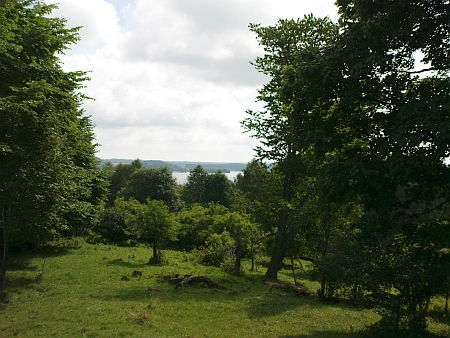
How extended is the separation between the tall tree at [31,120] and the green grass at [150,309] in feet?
10.5

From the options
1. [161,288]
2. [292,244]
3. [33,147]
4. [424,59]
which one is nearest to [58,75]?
[33,147]

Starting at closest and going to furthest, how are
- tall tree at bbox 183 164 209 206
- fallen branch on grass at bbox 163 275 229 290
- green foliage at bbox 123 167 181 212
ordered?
fallen branch on grass at bbox 163 275 229 290 < green foliage at bbox 123 167 181 212 < tall tree at bbox 183 164 209 206

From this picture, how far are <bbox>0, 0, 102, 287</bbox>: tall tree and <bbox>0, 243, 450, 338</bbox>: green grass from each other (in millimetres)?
3215

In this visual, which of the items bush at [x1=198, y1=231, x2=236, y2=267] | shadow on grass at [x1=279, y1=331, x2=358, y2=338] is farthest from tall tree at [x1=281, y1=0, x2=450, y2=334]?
bush at [x1=198, y1=231, x2=236, y2=267]

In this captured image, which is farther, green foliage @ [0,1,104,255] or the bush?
the bush

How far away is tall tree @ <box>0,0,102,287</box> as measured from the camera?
11664mm

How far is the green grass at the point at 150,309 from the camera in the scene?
9758mm

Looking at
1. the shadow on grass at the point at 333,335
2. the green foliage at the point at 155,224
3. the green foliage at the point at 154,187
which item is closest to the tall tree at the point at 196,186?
the green foliage at the point at 154,187

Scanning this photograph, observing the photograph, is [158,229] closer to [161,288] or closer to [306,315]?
[161,288]

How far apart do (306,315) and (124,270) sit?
40.6 feet

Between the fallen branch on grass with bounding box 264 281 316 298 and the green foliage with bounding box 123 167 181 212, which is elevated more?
the green foliage with bounding box 123 167 181 212

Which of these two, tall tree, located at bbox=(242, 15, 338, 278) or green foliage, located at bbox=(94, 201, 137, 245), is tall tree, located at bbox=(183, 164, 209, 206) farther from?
tall tree, located at bbox=(242, 15, 338, 278)

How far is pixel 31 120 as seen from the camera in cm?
1220

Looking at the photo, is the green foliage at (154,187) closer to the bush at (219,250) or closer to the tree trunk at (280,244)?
the bush at (219,250)
